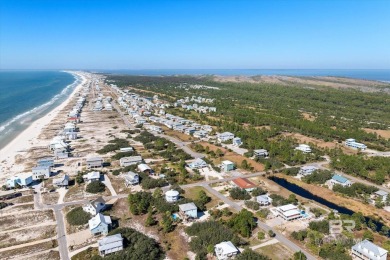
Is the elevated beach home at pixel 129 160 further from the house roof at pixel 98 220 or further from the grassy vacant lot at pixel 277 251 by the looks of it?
the grassy vacant lot at pixel 277 251

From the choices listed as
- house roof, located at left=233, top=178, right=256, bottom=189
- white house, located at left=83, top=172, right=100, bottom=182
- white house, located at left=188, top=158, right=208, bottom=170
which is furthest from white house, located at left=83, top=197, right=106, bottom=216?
house roof, located at left=233, top=178, right=256, bottom=189

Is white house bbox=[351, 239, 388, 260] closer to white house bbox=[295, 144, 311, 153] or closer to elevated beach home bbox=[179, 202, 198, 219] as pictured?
elevated beach home bbox=[179, 202, 198, 219]

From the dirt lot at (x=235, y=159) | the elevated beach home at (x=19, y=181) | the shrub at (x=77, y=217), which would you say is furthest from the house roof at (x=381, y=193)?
the elevated beach home at (x=19, y=181)

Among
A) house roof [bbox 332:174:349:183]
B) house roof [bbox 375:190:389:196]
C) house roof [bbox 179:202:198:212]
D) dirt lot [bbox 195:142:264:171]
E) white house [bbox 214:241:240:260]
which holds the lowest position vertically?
dirt lot [bbox 195:142:264:171]

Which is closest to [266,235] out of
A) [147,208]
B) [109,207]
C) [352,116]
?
[147,208]

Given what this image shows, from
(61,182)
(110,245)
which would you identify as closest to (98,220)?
(110,245)

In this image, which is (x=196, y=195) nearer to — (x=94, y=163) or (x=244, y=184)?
(x=244, y=184)

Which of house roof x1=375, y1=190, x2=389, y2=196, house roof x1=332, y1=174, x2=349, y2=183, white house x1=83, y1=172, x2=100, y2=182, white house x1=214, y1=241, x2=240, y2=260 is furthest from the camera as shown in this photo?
white house x1=83, y1=172, x2=100, y2=182
